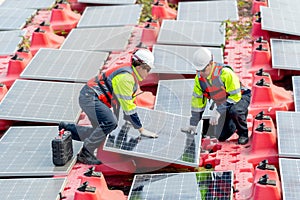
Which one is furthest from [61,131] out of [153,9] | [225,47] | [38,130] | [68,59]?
[153,9]

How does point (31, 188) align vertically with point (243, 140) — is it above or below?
above

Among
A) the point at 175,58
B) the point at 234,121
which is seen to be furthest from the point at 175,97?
the point at 234,121

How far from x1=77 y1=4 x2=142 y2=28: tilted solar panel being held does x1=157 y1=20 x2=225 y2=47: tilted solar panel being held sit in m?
0.94

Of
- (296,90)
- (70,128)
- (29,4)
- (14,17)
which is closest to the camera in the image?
(70,128)

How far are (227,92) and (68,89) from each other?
2.94 m

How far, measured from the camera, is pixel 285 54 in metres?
12.7

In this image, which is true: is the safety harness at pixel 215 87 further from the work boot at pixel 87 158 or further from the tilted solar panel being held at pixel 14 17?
the tilted solar panel being held at pixel 14 17

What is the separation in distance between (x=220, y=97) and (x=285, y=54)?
2.59 m

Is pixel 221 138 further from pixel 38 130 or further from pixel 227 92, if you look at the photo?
pixel 38 130

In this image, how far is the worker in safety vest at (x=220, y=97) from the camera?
1021 centimetres

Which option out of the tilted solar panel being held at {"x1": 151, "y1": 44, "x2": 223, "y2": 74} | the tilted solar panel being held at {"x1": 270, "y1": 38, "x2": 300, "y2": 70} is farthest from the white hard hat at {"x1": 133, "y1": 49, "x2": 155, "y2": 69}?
the tilted solar panel being held at {"x1": 270, "y1": 38, "x2": 300, "y2": 70}

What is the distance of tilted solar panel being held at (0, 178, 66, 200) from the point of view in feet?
31.7

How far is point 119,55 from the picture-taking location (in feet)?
44.7

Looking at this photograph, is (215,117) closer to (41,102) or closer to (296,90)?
(296,90)
